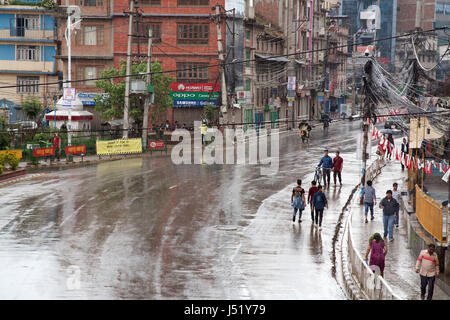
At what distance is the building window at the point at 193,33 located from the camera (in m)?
59.9

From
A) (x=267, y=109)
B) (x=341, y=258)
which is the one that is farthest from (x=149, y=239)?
(x=267, y=109)

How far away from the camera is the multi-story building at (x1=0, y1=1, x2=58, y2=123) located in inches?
2562

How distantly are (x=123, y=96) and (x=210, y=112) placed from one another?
339 inches

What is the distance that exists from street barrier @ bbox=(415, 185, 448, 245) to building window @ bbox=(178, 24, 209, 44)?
135 ft

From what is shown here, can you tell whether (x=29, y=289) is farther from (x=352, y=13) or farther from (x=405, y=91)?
(x=352, y=13)

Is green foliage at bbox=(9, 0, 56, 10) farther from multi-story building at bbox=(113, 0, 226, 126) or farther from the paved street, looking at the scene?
the paved street

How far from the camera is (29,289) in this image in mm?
15250

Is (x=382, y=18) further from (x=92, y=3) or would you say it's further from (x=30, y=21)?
(x=30, y=21)

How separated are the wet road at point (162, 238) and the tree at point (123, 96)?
53.6 ft

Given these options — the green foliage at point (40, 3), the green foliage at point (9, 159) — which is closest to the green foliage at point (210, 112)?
the green foliage at point (40, 3)

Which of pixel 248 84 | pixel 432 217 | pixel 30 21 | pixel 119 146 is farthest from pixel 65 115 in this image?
pixel 432 217

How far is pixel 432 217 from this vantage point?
18.2m

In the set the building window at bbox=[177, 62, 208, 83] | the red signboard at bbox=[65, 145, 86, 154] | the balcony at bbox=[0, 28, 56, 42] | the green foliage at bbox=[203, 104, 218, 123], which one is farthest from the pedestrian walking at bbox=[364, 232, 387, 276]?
the balcony at bbox=[0, 28, 56, 42]

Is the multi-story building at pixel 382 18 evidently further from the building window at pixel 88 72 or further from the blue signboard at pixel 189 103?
the building window at pixel 88 72
